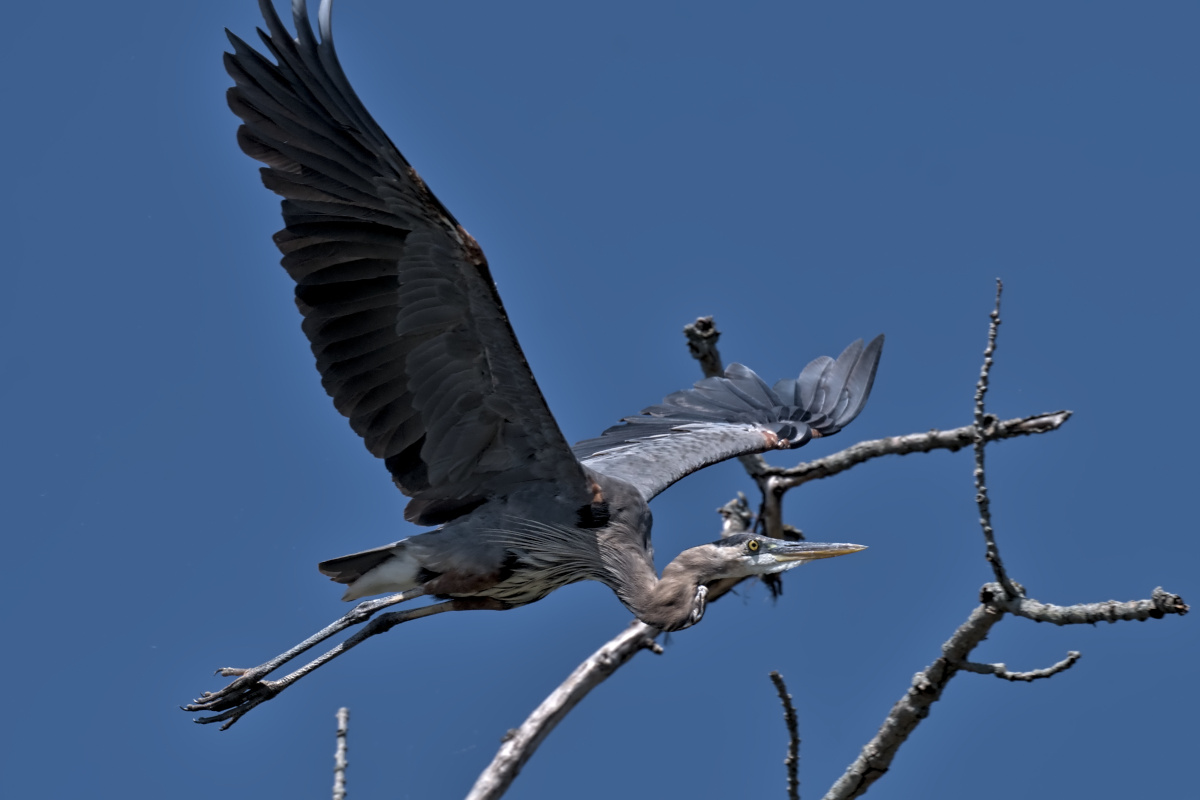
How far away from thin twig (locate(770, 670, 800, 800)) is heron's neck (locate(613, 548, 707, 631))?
800 mm

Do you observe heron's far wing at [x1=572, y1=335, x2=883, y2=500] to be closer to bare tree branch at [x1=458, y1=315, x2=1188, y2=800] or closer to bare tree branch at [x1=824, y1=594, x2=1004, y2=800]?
bare tree branch at [x1=458, y1=315, x2=1188, y2=800]

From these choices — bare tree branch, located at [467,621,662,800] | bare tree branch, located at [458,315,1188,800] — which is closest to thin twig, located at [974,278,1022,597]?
bare tree branch, located at [458,315,1188,800]

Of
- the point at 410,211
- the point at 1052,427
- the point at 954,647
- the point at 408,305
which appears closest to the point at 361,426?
the point at 408,305

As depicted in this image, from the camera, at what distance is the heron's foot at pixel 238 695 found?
6156 millimetres

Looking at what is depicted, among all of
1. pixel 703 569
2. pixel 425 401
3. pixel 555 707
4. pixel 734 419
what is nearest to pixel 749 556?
pixel 703 569

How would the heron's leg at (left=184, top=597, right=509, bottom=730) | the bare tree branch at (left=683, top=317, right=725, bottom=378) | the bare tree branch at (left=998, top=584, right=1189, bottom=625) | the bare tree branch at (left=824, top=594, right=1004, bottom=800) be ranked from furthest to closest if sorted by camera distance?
the bare tree branch at (left=683, top=317, right=725, bottom=378) < the heron's leg at (left=184, top=597, right=509, bottom=730) < the bare tree branch at (left=824, top=594, right=1004, bottom=800) < the bare tree branch at (left=998, top=584, right=1189, bottom=625)

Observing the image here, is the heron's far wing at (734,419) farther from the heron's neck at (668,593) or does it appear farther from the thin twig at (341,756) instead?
the thin twig at (341,756)

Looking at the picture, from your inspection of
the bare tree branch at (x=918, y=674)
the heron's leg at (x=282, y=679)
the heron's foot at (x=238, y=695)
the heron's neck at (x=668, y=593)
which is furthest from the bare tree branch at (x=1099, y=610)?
the heron's foot at (x=238, y=695)

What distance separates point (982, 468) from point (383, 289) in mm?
2582

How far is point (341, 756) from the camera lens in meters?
6.04

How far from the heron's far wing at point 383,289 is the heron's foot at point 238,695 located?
110 cm

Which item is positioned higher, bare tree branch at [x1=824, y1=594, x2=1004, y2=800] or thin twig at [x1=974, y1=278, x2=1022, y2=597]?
thin twig at [x1=974, y1=278, x2=1022, y2=597]

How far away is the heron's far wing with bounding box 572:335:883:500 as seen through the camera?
7.33m

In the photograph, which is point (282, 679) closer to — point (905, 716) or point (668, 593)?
point (668, 593)
